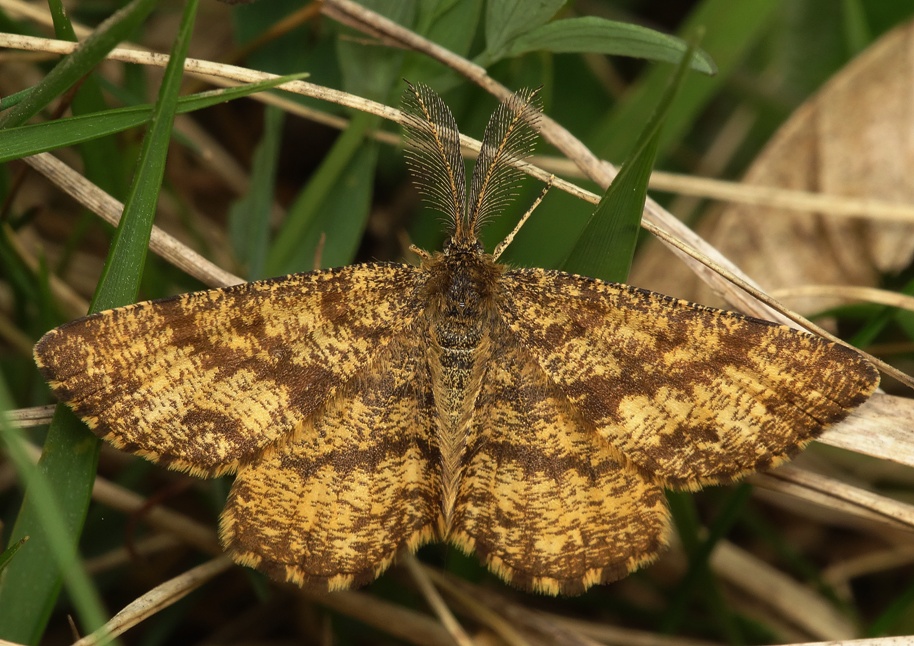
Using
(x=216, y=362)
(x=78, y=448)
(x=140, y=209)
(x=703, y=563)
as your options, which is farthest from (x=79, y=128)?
(x=703, y=563)

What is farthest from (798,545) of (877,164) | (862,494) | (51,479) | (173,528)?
(51,479)

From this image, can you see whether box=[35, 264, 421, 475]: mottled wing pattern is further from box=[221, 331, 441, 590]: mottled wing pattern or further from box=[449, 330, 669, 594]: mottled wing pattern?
box=[449, 330, 669, 594]: mottled wing pattern

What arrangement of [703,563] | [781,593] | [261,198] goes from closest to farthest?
1. [703,563]
2. [261,198]
3. [781,593]

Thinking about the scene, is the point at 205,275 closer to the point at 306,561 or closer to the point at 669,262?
the point at 306,561

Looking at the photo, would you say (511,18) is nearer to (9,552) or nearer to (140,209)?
(140,209)

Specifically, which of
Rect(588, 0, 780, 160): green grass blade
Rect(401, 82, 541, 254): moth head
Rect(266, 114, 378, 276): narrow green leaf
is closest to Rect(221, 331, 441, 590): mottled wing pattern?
Rect(401, 82, 541, 254): moth head

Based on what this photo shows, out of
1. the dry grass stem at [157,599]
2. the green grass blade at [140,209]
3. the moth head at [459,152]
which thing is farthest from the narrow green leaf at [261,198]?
the dry grass stem at [157,599]
